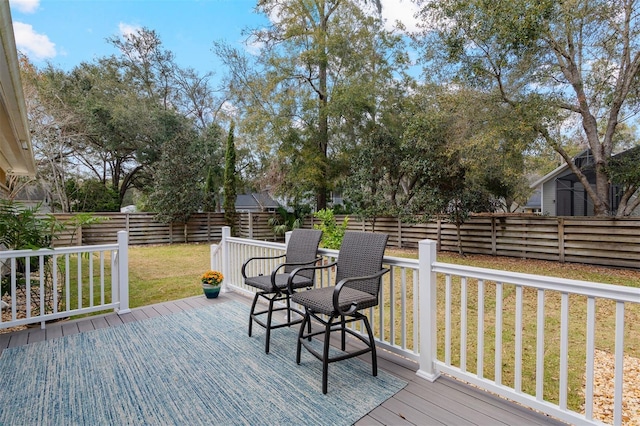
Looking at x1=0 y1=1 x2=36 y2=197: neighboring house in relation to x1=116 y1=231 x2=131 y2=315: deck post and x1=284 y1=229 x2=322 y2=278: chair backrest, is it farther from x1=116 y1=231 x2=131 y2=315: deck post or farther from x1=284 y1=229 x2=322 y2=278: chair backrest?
x1=284 y1=229 x2=322 y2=278: chair backrest

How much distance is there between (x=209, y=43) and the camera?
585 inches

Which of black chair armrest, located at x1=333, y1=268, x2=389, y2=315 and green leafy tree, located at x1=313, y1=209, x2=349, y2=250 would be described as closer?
black chair armrest, located at x1=333, y1=268, x2=389, y2=315

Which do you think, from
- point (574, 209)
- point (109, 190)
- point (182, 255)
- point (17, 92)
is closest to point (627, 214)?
point (574, 209)

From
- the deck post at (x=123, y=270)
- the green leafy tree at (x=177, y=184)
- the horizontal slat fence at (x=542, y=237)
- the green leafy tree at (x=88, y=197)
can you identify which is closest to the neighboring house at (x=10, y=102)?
the deck post at (x=123, y=270)

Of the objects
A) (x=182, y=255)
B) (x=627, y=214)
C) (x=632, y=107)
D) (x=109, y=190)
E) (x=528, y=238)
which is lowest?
(x=182, y=255)

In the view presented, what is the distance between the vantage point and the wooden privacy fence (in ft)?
22.4

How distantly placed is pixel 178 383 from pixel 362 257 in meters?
1.63

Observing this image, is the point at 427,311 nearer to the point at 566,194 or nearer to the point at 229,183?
the point at 229,183

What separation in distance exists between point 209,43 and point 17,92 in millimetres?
14156

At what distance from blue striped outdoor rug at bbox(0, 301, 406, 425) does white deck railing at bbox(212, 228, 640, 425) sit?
1.48 feet

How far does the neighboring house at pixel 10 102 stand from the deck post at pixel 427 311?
2.81 m

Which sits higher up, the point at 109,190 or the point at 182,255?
the point at 109,190

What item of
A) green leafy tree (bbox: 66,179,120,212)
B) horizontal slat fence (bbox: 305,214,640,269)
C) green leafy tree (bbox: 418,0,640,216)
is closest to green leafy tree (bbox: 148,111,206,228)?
green leafy tree (bbox: 66,179,120,212)

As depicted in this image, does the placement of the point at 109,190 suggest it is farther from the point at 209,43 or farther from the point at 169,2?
the point at 169,2
